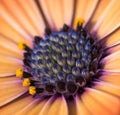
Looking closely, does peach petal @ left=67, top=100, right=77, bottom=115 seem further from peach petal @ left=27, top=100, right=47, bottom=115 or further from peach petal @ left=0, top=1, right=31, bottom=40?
peach petal @ left=0, top=1, right=31, bottom=40

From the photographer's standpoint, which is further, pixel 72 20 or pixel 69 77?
pixel 72 20

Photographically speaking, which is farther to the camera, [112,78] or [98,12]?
[98,12]

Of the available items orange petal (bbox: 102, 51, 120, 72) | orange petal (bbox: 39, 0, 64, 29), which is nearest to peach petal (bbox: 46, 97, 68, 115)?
orange petal (bbox: 102, 51, 120, 72)

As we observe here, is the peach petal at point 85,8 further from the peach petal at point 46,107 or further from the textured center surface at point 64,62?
the peach petal at point 46,107

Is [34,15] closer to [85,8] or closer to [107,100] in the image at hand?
[85,8]

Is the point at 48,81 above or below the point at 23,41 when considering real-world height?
below

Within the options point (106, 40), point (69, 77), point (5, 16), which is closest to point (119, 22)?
point (106, 40)

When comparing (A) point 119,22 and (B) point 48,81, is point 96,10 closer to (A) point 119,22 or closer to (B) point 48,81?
(A) point 119,22

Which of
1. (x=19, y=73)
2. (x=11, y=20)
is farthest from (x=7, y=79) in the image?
(x=11, y=20)
